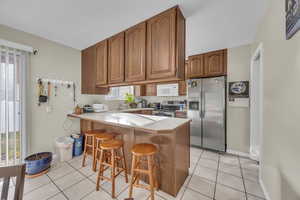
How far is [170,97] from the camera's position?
4.29 metres

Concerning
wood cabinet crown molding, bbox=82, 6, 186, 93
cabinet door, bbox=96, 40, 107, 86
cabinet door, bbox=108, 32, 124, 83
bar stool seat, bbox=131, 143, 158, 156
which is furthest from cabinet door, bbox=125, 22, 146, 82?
bar stool seat, bbox=131, 143, 158, 156

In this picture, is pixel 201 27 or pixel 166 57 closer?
pixel 166 57

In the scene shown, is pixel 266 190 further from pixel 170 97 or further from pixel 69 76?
pixel 69 76

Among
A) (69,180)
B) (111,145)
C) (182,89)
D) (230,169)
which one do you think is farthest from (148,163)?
(182,89)

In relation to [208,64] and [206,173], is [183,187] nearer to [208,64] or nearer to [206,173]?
[206,173]

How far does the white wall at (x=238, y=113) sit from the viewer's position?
259 centimetres

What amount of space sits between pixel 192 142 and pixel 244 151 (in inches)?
43.2

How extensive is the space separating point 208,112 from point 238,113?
0.60m

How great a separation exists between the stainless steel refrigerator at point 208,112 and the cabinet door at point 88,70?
8.06 feet

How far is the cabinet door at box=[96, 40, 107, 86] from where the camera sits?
97.8 inches

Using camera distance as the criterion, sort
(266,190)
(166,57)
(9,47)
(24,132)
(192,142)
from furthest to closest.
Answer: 1. (192,142)
2. (24,132)
3. (9,47)
4. (166,57)
5. (266,190)

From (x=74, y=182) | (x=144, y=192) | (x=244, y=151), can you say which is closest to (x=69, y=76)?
(x=74, y=182)

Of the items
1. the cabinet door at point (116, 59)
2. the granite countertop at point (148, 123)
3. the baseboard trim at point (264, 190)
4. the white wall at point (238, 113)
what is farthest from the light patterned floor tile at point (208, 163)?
the cabinet door at point (116, 59)

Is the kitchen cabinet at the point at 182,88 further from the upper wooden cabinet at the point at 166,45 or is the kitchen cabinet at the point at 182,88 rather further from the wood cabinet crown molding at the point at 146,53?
Answer: the upper wooden cabinet at the point at 166,45
